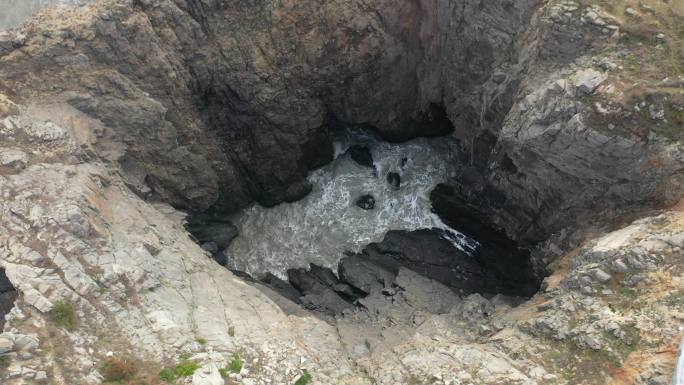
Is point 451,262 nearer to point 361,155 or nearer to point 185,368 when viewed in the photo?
point 361,155

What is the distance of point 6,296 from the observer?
16.9m

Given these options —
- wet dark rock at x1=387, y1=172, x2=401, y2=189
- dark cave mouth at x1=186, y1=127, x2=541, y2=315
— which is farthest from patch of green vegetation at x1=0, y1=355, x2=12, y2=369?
wet dark rock at x1=387, y1=172, x2=401, y2=189

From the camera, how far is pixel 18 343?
587 inches

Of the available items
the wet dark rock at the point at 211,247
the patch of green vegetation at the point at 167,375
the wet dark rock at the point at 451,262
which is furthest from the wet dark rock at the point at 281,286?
the patch of green vegetation at the point at 167,375

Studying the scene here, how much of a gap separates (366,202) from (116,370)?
20.7 meters

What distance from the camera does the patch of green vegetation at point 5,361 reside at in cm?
1442

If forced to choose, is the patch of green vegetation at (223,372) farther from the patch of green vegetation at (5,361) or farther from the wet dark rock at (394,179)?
the wet dark rock at (394,179)

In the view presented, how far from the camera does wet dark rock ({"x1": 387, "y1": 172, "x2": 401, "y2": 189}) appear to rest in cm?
3366

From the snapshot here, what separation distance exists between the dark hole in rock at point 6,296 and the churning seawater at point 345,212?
15074 millimetres

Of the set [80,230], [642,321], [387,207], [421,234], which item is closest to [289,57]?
[387,207]

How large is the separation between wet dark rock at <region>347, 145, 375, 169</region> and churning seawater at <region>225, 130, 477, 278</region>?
0.95 feet

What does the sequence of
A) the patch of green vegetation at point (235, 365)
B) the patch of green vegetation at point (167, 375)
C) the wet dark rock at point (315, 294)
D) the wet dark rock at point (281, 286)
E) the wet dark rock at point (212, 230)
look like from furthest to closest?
the wet dark rock at point (212, 230)
the wet dark rock at point (281, 286)
the wet dark rock at point (315, 294)
the patch of green vegetation at point (235, 365)
the patch of green vegetation at point (167, 375)

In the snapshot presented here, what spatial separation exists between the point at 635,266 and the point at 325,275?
17573mm

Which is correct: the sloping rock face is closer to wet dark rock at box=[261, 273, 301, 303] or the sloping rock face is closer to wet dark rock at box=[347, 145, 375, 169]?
wet dark rock at box=[347, 145, 375, 169]
